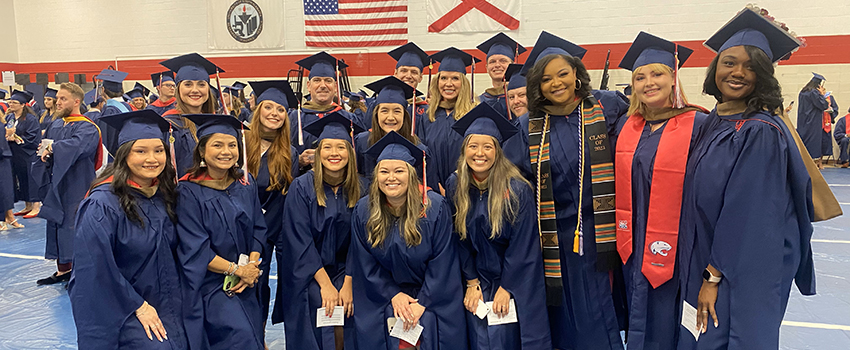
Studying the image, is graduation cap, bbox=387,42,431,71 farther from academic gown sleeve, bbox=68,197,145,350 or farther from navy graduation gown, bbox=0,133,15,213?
navy graduation gown, bbox=0,133,15,213

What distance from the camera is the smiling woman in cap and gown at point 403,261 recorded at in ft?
9.44

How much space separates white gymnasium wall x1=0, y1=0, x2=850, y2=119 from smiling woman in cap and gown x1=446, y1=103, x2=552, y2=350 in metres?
8.66

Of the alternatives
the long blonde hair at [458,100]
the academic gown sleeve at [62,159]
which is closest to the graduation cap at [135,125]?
the long blonde hair at [458,100]

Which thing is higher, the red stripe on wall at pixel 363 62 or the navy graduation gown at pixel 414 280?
the red stripe on wall at pixel 363 62

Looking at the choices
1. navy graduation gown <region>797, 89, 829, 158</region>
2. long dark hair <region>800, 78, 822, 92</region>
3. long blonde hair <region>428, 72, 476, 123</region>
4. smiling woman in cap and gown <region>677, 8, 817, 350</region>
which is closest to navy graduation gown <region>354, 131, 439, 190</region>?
long blonde hair <region>428, 72, 476, 123</region>

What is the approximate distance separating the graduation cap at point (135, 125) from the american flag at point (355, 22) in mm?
9170

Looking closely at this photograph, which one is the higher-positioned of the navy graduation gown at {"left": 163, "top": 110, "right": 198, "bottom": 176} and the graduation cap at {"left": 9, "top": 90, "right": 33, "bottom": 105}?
the graduation cap at {"left": 9, "top": 90, "right": 33, "bottom": 105}

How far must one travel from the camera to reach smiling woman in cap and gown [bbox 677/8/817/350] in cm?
207

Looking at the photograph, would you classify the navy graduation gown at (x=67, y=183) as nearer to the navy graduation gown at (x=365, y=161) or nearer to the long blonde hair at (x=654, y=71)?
the navy graduation gown at (x=365, y=161)

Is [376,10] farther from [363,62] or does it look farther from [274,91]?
[274,91]

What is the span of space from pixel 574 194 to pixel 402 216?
938 mm

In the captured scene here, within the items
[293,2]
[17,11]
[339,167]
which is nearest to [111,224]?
[339,167]

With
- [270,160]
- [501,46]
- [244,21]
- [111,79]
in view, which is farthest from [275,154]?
[244,21]

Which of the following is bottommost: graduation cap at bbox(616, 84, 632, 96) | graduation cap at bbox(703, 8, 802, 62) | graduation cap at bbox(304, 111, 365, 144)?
graduation cap at bbox(304, 111, 365, 144)
